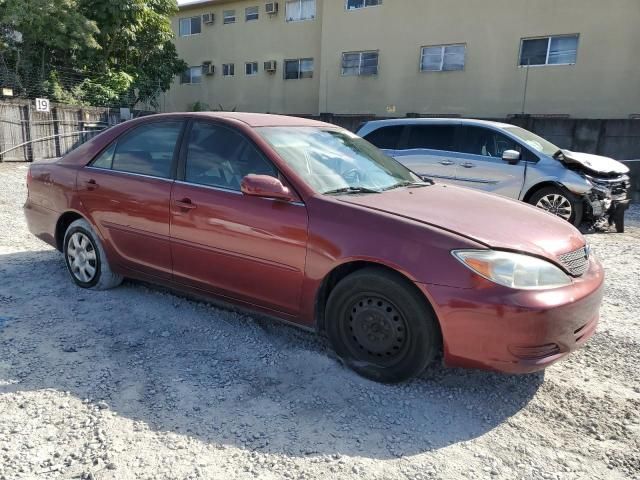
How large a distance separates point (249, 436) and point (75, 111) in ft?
55.4

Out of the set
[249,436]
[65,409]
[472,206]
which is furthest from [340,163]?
[65,409]

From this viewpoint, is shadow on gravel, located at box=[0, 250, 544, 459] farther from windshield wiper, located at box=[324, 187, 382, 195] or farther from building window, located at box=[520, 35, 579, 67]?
building window, located at box=[520, 35, 579, 67]

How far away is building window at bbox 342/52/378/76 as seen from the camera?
63.1ft

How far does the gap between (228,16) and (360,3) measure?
311 inches

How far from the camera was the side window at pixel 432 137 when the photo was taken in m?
8.38

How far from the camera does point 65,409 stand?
106 inches

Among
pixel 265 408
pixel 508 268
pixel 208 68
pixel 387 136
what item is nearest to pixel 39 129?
pixel 208 68

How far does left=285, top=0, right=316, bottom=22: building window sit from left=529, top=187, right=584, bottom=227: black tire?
16.5 metres

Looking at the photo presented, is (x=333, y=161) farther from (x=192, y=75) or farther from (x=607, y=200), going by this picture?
(x=192, y=75)

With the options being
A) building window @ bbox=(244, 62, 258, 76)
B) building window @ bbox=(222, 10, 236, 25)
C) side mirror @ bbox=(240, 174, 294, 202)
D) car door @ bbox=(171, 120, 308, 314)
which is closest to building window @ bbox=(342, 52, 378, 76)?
building window @ bbox=(244, 62, 258, 76)

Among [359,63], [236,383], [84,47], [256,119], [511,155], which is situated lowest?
[236,383]

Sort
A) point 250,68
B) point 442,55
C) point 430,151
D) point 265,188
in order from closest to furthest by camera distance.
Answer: point 265,188, point 430,151, point 442,55, point 250,68

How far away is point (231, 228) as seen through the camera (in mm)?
3375

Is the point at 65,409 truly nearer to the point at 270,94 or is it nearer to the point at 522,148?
the point at 522,148
